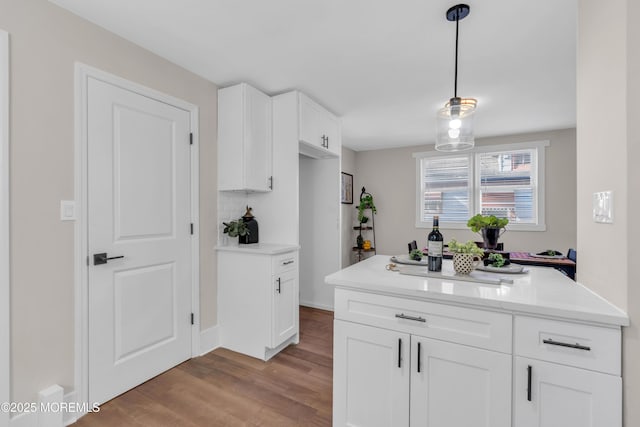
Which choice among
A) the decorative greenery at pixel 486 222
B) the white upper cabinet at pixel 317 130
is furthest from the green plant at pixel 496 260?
the white upper cabinet at pixel 317 130

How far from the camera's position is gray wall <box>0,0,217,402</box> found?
159cm

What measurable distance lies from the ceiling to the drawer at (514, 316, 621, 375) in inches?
68.0

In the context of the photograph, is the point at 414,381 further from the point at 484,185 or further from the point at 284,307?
the point at 484,185

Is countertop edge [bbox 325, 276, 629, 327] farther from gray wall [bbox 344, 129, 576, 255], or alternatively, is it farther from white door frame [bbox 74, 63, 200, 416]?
gray wall [bbox 344, 129, 576, 255]

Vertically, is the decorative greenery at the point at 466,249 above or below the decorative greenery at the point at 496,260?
above

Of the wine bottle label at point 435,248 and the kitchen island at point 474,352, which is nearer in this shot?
the kitchen island at point 474,352

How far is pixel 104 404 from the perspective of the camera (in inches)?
76.0

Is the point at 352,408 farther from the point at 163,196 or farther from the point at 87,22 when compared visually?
the point at 87,22

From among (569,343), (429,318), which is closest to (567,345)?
(569,343)

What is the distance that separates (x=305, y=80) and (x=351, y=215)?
10.5ft

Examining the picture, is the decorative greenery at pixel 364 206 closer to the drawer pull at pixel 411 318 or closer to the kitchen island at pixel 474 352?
the kitchen island at pixel 474 352

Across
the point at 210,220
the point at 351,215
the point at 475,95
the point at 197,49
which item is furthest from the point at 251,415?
the point at 351,215

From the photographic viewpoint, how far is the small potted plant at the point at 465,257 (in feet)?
5.07

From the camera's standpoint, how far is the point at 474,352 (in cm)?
124
